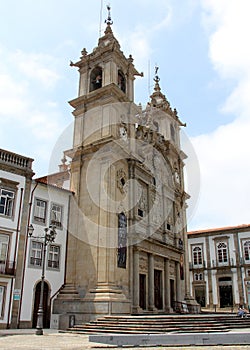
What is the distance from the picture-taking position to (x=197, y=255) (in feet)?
148

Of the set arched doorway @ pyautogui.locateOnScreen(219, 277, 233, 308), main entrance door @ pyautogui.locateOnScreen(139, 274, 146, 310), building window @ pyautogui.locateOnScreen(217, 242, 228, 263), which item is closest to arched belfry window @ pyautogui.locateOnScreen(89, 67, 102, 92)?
main entrance door @ pyautogui.locateOnScreen(139, 274, 146, 310)

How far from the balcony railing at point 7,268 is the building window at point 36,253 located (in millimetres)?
1454

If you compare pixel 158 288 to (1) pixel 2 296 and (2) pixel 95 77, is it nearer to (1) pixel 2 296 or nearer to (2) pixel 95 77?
(1) pixel 2 296

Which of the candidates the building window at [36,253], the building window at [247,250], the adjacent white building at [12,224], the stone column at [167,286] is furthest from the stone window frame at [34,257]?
the building window at [247,250]

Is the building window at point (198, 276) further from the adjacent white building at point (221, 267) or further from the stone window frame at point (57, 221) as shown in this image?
the stone window frame at point (57, 221)

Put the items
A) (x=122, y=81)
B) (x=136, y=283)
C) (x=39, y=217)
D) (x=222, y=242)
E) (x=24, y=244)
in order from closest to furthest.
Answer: (x=24, y=244) → (x=39, y=217) → (x=136, y=283) → (x=122, y=81) → (x=222, y=242)

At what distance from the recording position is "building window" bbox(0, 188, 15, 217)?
20.2 m

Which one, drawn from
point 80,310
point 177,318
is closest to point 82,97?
point 80,310

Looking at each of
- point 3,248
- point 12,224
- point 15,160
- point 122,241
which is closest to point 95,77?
point 15,160

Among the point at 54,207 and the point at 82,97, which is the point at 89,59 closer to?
the point at 82,97

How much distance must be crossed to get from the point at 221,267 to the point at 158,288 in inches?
671

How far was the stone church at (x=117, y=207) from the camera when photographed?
2173cm

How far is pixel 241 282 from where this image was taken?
4094 cm

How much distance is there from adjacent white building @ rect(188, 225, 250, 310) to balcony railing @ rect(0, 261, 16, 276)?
28249mm
